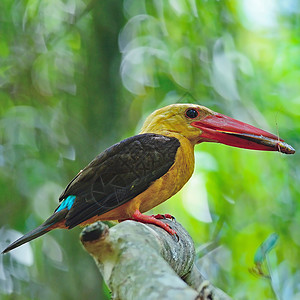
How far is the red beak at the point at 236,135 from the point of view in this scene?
104 inches

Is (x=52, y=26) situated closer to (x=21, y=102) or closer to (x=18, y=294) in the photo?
(x=21, y=102)

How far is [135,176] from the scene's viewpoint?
2541 mm

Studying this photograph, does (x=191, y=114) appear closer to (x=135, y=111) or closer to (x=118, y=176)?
(x=118, y=176)

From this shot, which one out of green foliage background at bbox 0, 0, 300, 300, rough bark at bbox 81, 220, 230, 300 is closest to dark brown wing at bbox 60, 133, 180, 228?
rough bark at bbox 81, 220, 230, 300

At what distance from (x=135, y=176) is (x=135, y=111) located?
8.46ft

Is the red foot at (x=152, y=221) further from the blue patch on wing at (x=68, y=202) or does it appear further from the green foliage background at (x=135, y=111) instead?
the green foliage background at (x=135, y=111)

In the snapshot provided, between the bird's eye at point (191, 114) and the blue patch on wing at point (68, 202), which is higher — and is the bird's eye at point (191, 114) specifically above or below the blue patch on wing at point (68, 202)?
above

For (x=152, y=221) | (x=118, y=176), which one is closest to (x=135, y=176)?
(x=118, y=176)

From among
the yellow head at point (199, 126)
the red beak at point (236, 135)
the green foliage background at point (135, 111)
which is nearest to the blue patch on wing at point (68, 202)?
the yellow head at point (199, 126)

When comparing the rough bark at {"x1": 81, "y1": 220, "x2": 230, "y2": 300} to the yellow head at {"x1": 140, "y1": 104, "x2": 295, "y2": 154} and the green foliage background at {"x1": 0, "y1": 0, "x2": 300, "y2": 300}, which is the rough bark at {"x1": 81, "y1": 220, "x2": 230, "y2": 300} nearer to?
the yellow head at {"x1": 140, "y1": 104, "x2": 295, "y2": 154}

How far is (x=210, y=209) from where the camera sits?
4.78 metres

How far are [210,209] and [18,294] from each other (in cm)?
199

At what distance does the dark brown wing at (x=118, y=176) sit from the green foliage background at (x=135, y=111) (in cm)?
195

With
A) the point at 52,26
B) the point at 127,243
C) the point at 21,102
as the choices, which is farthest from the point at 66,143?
the point at 127,243
